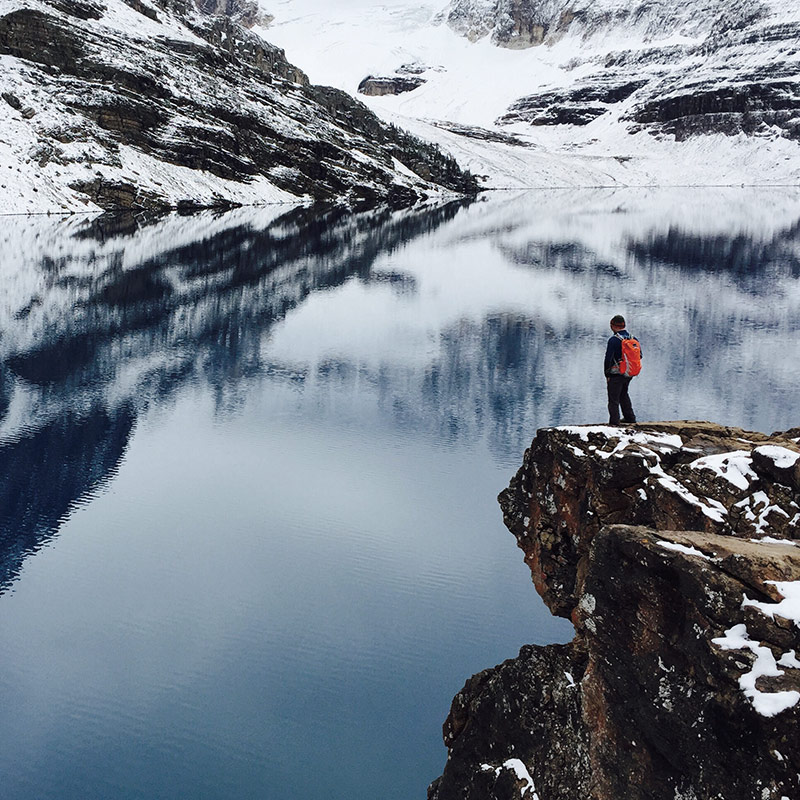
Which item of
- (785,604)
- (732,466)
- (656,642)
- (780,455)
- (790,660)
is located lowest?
(656,642)

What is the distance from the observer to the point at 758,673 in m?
5.46

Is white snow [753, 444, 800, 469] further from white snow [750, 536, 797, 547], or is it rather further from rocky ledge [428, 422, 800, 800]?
white snow [750, 536, 797, 547]

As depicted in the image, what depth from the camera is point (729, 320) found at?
125 feet

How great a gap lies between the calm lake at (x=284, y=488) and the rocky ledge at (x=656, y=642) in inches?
94.5

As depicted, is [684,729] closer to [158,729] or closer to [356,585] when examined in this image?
[158,729]

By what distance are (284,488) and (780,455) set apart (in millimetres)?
12649

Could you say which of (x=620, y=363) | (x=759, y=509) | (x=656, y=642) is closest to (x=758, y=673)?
(x=656, y=642)

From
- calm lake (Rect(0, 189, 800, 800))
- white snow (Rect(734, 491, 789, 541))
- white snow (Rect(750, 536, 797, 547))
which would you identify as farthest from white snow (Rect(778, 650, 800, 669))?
calm lake (Rect(0, 189, 800, 800))

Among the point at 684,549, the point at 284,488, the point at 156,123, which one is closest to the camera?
the point at 684,549

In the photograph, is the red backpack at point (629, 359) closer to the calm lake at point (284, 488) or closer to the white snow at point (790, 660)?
the calm lake at point (284, 488)

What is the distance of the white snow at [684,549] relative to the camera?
6.22 meters

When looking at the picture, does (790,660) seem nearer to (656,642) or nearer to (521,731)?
(656,642)

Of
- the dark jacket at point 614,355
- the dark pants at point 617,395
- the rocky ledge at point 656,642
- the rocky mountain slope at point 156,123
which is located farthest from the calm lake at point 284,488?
the rocky mountain slope at point 156,123

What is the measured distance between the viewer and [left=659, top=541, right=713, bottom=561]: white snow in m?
6.22
